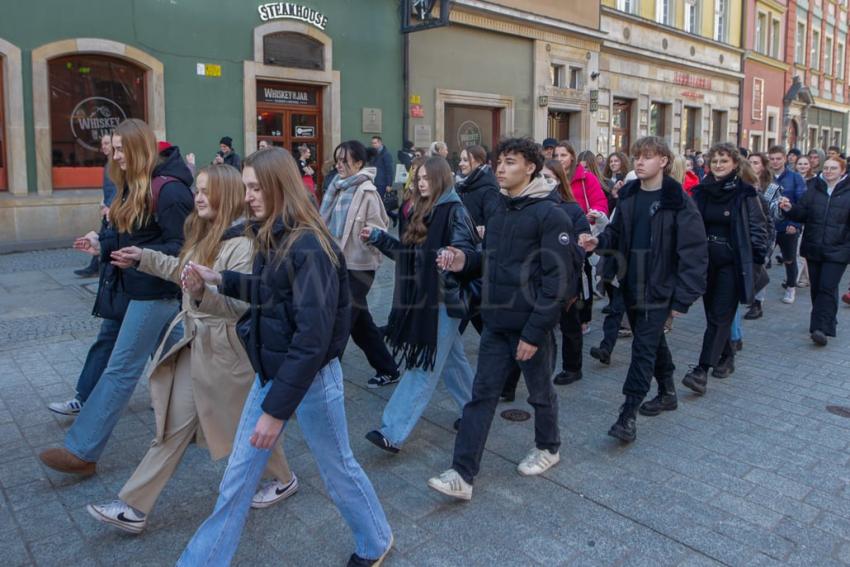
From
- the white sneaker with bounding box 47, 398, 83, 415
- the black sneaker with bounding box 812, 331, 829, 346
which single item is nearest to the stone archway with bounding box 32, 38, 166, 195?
the white sneaker with bounding box 47, 398, 83, 415

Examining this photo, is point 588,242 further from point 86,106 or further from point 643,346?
point 86,106

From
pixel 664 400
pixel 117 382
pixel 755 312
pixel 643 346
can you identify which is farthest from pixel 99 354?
pixel 755 312

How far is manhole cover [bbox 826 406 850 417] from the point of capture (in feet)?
16.6

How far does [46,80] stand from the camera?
36.6 feet

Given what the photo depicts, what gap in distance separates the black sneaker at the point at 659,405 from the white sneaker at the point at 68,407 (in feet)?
12.1

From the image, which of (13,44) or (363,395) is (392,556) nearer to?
(363,395)

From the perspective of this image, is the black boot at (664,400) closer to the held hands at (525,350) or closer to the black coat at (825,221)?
the held hands at (525,350)

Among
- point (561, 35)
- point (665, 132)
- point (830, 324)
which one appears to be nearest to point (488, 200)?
point (830, 324)

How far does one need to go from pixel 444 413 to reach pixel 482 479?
1048 mm

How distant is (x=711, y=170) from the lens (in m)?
5.47

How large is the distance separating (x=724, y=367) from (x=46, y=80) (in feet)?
33.8

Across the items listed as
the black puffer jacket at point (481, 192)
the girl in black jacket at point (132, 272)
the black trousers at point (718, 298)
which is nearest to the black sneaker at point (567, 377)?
the black trousers at point (718, 298)

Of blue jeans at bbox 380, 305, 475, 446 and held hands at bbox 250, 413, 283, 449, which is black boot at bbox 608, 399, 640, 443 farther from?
held hands at bbox 250, 413, 283, 449

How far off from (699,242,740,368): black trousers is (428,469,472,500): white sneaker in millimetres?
2718
